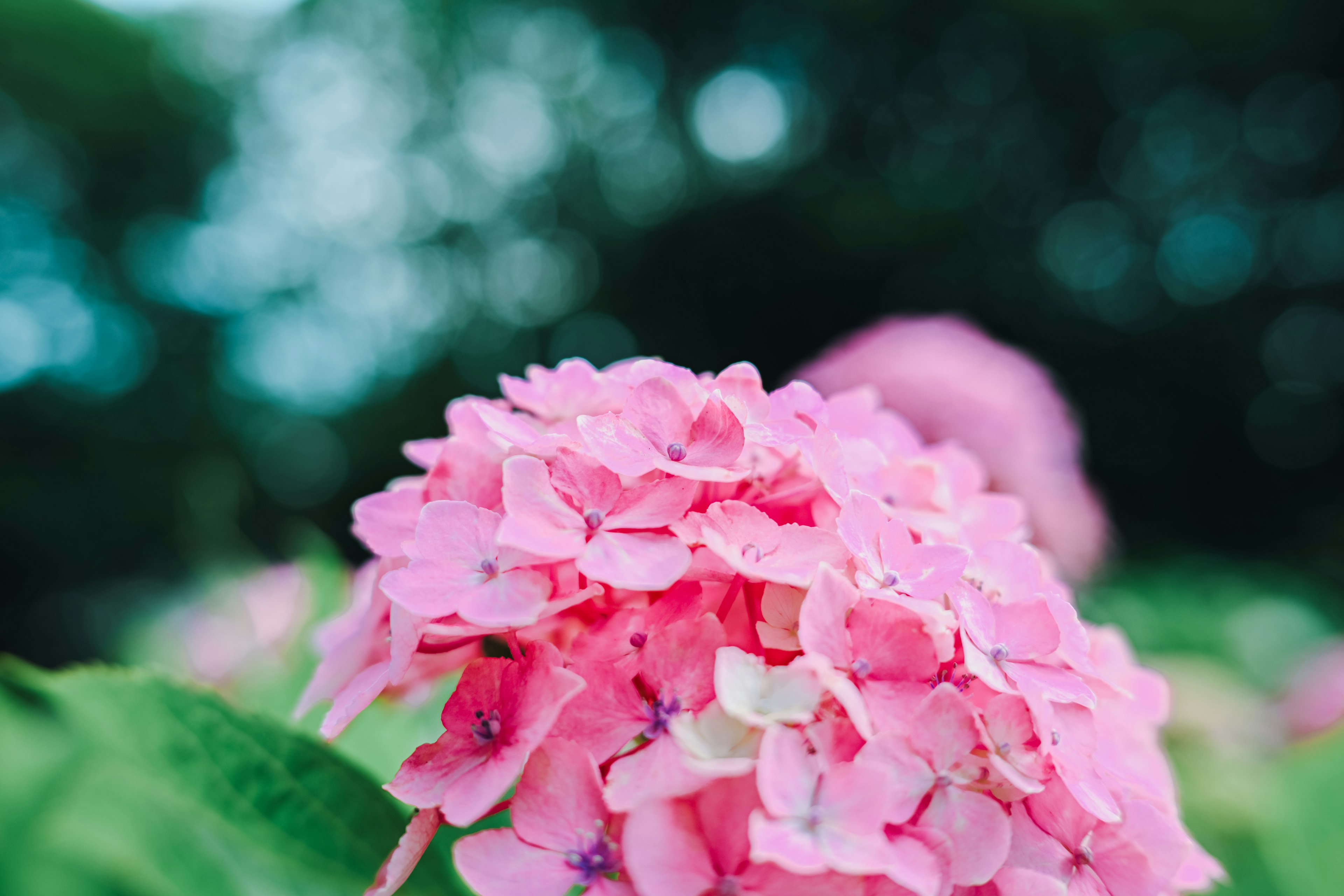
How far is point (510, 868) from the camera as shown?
1.34 ft

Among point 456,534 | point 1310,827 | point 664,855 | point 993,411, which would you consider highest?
point 456,534

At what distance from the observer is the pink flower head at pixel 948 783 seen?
403 millimetres

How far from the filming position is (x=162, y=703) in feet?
1.84

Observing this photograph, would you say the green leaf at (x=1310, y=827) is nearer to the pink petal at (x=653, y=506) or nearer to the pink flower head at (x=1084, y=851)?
the pink flower head at (x=1084, y=851)

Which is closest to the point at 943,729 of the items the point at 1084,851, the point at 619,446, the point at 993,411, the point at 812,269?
the point at 1084,851

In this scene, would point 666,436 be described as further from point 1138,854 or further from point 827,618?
point 1138,854

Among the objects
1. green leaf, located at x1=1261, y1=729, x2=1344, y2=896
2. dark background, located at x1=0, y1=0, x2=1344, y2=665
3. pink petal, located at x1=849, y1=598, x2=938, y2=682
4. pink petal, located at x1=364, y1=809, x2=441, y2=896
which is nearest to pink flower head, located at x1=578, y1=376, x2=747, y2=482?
pink petal, located at x1=849, y1=598, x2=938, y2=682

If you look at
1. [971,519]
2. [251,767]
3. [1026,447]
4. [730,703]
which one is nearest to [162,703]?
[251,767]

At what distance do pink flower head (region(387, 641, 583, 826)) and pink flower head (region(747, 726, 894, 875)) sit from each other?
0.35 feet

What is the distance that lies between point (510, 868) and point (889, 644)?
0.23 meters

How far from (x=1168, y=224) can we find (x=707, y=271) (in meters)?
3.64

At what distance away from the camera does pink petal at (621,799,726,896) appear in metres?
0.37

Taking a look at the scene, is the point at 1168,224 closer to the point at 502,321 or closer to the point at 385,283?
the point at 502,321

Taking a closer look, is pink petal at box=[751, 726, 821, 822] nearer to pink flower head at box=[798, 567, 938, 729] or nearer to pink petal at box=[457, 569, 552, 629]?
pink flower head at box=[798, 567, 938, 729]
